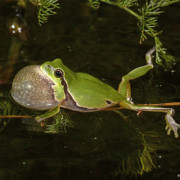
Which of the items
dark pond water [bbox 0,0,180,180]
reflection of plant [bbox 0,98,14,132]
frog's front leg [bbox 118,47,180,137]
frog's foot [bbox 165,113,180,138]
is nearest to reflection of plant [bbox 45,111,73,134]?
dark pond water [bbox 0,0,180,180]

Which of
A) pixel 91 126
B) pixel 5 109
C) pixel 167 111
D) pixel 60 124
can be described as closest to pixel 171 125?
pixel 167 111

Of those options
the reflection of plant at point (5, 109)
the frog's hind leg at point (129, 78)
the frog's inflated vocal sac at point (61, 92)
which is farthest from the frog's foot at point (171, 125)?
the reflection of plant at point (5, 109)

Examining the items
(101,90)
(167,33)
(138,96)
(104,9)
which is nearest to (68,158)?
(101,90)

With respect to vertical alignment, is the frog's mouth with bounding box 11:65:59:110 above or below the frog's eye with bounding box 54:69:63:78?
below

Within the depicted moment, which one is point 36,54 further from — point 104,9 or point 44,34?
point 104,9

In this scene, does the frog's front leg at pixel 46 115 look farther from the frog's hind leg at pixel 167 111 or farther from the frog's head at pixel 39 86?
the frog's hind leg at pixel 167 111

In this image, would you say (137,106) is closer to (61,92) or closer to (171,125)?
(171,125)

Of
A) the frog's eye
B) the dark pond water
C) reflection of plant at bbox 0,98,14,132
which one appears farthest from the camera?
reflection of plant at bbox 0,98,14,132

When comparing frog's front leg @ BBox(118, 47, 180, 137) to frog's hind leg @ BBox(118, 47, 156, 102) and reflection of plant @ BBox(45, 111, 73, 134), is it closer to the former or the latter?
frog's hind leg @ BBox(118, 47, 156, 102)
